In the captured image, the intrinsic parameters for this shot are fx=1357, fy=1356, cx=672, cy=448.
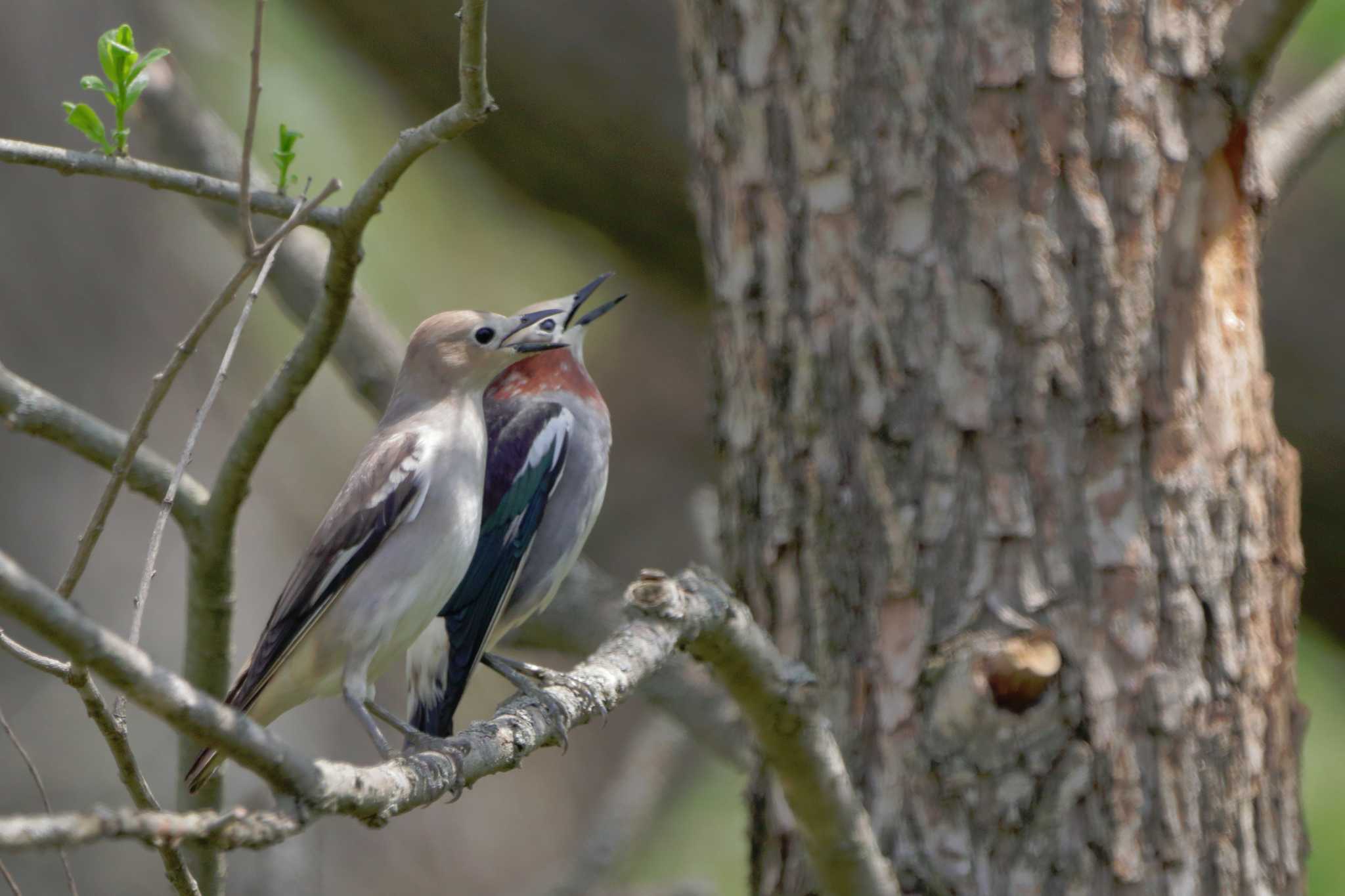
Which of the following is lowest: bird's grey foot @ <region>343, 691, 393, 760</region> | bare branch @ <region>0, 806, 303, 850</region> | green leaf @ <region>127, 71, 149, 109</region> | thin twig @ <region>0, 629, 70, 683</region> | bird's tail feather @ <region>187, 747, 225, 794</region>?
bare branch @ <region>0, 806, 303, 850</region>

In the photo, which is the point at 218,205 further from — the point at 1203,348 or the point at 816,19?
the point at 1203,348

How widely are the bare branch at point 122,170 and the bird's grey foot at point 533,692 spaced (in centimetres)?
93

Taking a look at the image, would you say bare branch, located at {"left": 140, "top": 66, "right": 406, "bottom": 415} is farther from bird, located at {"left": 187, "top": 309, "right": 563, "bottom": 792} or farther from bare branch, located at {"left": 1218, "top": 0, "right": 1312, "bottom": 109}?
bare branch, located at {"left": 1218, "top": 0, "right": 1312, "bottom": 109}

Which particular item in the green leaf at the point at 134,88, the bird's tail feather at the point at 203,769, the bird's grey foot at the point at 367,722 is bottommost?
the bird's tail feather at the point at 203,769

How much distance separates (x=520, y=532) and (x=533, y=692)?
794mm

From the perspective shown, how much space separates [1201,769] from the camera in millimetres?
2971

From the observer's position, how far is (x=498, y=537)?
11.2 feet

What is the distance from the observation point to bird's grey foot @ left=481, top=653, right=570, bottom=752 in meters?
2.46

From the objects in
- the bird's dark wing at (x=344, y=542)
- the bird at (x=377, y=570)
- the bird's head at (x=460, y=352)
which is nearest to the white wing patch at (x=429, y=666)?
the bird at (x=377, y=570)

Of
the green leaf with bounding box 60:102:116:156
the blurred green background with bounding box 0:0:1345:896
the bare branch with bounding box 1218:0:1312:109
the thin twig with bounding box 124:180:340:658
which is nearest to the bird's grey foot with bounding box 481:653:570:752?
the thin twig with bounding box 124:180:340:658

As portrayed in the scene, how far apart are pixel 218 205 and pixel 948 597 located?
2.38 m

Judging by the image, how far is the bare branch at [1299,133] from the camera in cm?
347

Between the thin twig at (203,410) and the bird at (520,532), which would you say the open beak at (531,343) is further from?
the thin twig at (203,410)

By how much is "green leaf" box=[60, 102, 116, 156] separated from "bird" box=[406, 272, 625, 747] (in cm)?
135
